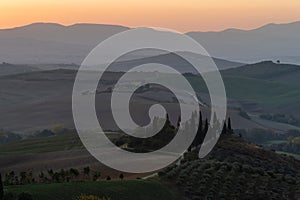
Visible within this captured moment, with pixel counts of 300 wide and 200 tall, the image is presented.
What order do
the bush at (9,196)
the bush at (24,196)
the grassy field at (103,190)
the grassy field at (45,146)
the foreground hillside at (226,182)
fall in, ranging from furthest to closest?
the grassy field at (45,146)
the foreground hillside at (226,182)
the grassy field at (103,190)
the bush at (24,196)
the bush at (9,196)

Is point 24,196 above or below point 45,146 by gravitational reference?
above

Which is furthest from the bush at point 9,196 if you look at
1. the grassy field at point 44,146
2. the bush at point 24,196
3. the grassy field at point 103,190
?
the grassy field at point 44,146

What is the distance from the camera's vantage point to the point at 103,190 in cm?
4612

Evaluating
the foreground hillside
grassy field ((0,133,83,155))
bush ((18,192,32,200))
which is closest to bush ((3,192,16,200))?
bush ((18,192,32,200))

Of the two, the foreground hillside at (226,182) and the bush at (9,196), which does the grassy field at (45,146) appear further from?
the bush at (9,196)

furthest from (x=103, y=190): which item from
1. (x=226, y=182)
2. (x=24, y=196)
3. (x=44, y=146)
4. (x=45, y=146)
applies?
(x=44, y=146)

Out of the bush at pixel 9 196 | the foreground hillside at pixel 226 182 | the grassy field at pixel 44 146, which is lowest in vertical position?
the grassy field at pixel 44 146

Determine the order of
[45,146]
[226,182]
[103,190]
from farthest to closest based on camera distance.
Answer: [45,146] → [226,182] → [103,190]

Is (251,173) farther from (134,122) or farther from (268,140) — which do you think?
(268,140)

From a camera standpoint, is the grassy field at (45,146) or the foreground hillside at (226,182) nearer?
the foreground hillside at (226,182)

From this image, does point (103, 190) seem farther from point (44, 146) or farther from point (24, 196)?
point (44, 146)

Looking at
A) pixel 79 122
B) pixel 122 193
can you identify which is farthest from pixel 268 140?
pixel 122 193

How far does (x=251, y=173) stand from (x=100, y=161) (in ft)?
72.6

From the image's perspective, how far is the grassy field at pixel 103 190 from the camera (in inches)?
1670
